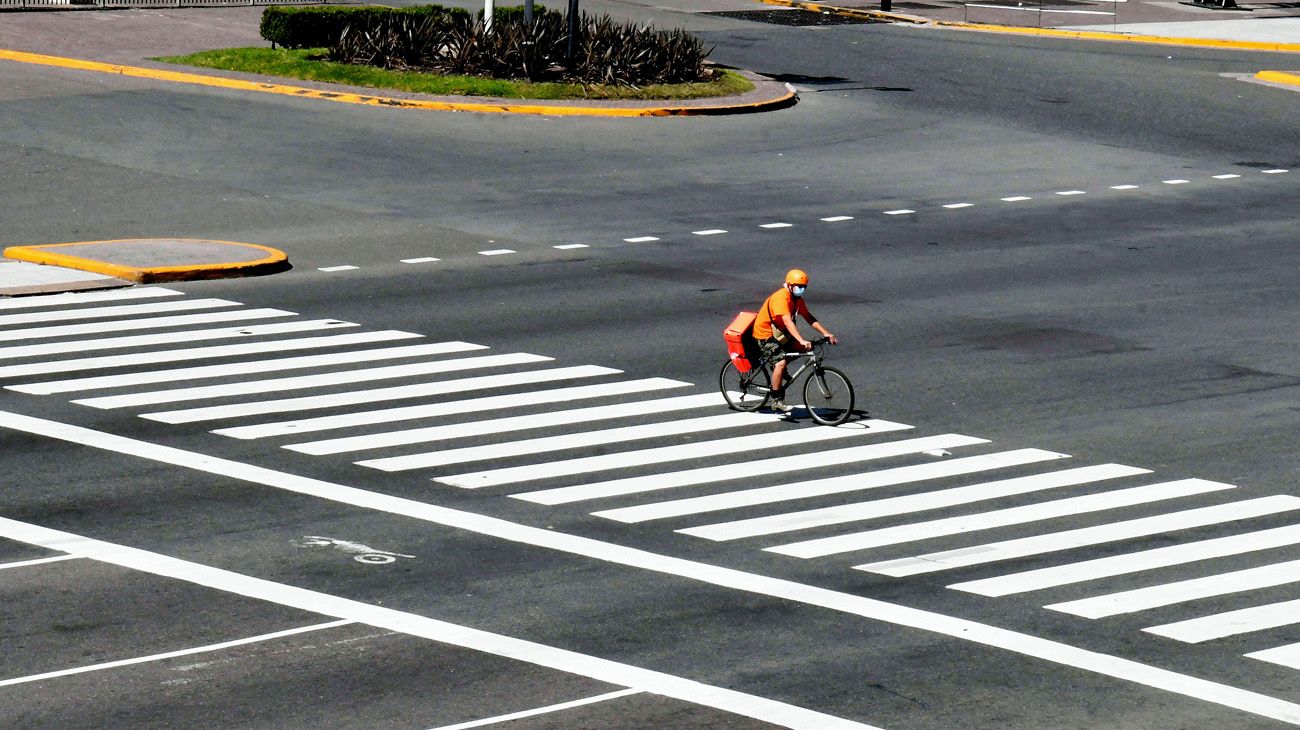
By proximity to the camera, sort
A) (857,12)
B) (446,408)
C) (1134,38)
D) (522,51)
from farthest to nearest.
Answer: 1. (857,12)
2. (1134,38)
3. (522,51)
4. (446,408)

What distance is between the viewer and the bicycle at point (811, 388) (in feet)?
57.9

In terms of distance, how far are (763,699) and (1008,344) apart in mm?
10194

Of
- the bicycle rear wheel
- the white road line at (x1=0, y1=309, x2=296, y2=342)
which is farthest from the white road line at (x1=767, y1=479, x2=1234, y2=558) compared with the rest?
the white road line at (x1=0, y1=309, x2=296, y2=342)

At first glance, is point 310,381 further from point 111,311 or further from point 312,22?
point 312,22

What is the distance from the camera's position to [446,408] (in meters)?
17.8

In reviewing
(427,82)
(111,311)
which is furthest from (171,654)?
(427,82)

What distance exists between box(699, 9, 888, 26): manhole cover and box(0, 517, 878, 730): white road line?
39.7m

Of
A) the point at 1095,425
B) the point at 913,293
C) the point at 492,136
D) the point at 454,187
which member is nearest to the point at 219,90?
the point at 492,136

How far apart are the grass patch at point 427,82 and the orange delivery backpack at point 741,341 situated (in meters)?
19.9

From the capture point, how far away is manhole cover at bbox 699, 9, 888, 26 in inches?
2046

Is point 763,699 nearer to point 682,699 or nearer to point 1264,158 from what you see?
point 682,699

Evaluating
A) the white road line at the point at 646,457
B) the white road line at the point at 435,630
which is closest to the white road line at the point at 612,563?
the white road line at the point at 435,630

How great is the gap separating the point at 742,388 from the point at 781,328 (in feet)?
2.28

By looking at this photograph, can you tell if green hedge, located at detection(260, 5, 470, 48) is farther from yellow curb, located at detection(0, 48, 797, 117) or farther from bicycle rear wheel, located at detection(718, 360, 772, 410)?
bicycle rear wheel, located at detection(718, 360, 772, 410)
